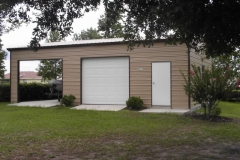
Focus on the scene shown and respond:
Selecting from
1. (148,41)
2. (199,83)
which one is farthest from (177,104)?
(148,41)

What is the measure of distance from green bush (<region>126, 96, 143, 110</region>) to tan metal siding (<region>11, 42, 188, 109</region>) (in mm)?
545

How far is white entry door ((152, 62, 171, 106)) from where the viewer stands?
1338cm

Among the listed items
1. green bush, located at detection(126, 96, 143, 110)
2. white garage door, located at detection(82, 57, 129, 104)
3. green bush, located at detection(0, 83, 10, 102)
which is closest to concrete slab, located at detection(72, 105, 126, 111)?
green bush, located at detection(126, 96, 143, 110)

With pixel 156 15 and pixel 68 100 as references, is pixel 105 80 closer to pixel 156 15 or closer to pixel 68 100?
pixel 68 100

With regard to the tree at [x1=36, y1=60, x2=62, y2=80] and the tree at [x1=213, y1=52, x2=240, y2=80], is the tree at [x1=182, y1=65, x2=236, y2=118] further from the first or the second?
the tree at [x1=36, y1=60, x2=62, y2=80]

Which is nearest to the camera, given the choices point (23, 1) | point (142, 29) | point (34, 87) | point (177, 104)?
point (23, 1)

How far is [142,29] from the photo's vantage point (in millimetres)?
6898

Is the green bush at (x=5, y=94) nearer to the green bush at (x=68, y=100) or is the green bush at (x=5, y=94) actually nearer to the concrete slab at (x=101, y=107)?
the green bush at (x=68, y=100)

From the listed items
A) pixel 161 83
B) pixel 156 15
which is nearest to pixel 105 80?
pixel 161 83

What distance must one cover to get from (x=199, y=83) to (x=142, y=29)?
4765mm

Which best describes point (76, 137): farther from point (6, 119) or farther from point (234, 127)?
point (234, 127)

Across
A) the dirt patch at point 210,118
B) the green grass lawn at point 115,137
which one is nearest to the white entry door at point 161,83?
the dirt patch at point 210,118

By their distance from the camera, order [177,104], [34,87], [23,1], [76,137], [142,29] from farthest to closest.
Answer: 1. [34,87]
2. [177,104]
3. [76,137]
4. [142,29]
5. [23,1]

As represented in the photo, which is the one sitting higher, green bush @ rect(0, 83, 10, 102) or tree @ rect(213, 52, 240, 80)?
tree @ rect(213, 52, 240, 80)
